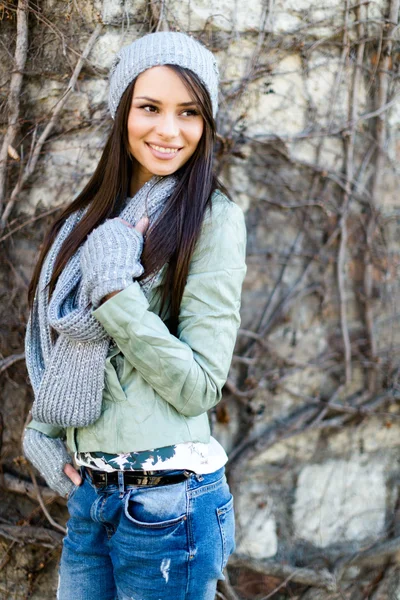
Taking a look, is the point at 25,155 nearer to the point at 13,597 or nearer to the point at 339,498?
the point at 13,597

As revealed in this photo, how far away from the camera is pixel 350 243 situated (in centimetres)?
298

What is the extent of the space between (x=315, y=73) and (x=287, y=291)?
3.27 feet

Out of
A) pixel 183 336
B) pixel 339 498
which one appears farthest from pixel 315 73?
pixel 339 498

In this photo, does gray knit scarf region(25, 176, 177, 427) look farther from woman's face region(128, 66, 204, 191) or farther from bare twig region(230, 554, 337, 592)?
bare twig region(230, 554, 337, 592)

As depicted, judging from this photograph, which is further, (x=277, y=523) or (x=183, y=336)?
(x=277, y=523)

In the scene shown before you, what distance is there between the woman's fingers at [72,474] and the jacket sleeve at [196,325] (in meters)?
0.39

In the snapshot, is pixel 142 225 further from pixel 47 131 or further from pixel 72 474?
pixel 47 131

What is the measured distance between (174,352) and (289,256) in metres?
1.59

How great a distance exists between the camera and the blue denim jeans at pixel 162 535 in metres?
1.48

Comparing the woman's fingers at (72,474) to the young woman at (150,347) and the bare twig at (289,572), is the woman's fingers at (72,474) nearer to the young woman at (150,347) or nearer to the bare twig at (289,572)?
the young woman at (150,347)

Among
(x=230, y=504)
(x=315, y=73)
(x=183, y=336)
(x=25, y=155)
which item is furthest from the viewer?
(x=315, y=73)

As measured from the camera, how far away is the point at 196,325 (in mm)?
1498

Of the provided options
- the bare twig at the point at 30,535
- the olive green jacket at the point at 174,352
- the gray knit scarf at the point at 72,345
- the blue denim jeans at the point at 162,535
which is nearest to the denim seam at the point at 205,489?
the blue denim jeans at the point at 162,535

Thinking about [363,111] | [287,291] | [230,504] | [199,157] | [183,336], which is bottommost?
[230,504]
